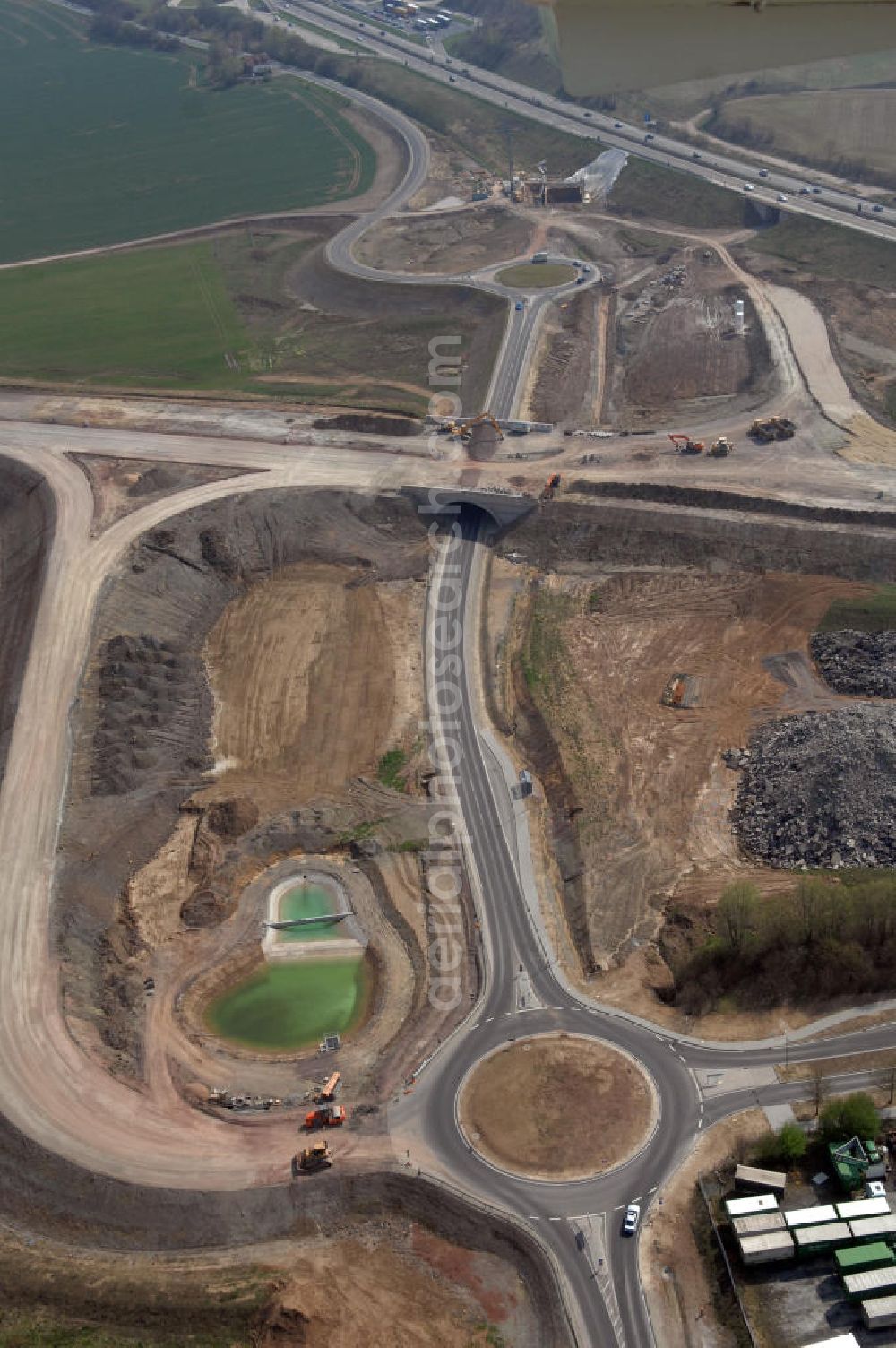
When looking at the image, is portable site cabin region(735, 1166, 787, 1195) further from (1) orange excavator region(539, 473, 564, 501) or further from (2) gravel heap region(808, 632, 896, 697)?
(1) orange excavator region(539, 473, 564, 501)

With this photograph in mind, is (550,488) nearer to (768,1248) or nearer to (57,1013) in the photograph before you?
(57,1013)

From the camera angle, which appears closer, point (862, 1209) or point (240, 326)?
point (862, 1209)

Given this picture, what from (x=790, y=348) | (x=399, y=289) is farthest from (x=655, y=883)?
(x=399, y=289)

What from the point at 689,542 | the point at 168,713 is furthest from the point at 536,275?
the point at 168,713

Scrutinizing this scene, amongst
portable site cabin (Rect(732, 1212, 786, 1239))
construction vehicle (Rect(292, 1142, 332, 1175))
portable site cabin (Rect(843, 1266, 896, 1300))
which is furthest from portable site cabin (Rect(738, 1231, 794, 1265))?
construction vehicle (Rect(292, 1142, 332, 1175))

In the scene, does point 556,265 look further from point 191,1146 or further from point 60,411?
point 191,1146

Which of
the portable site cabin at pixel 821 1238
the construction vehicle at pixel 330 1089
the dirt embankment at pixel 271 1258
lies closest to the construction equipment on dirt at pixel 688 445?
the construction vehicle at pixel 330 1089
